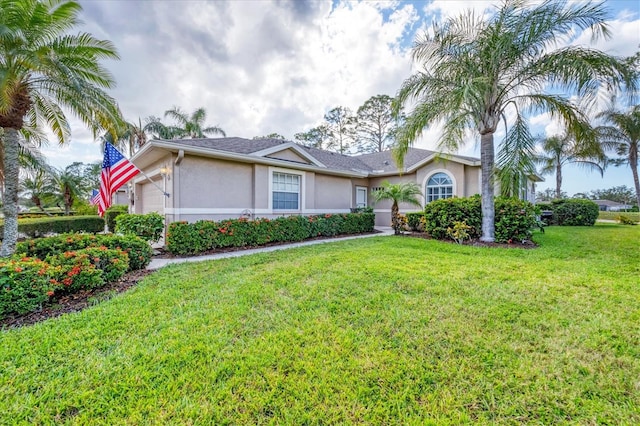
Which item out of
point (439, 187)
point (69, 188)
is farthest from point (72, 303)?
point (69, 188)

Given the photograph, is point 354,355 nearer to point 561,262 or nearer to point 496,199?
point 561,262

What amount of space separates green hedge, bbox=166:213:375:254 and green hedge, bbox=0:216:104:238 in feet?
40.3

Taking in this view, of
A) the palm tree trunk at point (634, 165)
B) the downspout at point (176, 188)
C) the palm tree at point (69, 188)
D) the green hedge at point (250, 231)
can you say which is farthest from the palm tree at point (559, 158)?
the palm tree at point (69, 188)

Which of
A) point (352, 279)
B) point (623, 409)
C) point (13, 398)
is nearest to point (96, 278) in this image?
point (13, 398)

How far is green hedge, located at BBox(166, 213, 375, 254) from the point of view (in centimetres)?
779

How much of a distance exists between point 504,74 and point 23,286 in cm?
1250

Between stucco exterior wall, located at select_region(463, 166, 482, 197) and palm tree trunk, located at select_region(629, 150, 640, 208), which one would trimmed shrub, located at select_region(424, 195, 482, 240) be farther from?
palm tree trunk, located at select_region(629, 150, 640, 208)

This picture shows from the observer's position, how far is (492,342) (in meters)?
2.92

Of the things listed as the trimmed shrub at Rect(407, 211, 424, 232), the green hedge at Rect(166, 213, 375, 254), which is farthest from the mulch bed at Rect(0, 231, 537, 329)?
the trimmed shrub at Rect(407, 211, 424, 232)

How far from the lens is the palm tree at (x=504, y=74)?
717 cm

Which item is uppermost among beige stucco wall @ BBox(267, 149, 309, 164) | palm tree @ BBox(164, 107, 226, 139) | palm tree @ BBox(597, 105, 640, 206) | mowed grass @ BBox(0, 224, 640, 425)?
palm tree @ BBox(164, 107, 226, 139)

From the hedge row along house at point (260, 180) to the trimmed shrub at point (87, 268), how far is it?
4049 mm

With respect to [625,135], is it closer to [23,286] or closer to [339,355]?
[339,355]

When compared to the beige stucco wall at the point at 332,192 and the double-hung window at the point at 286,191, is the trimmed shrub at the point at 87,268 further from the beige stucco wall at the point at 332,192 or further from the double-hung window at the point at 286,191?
the beige stucco wall at the point at 332,192
